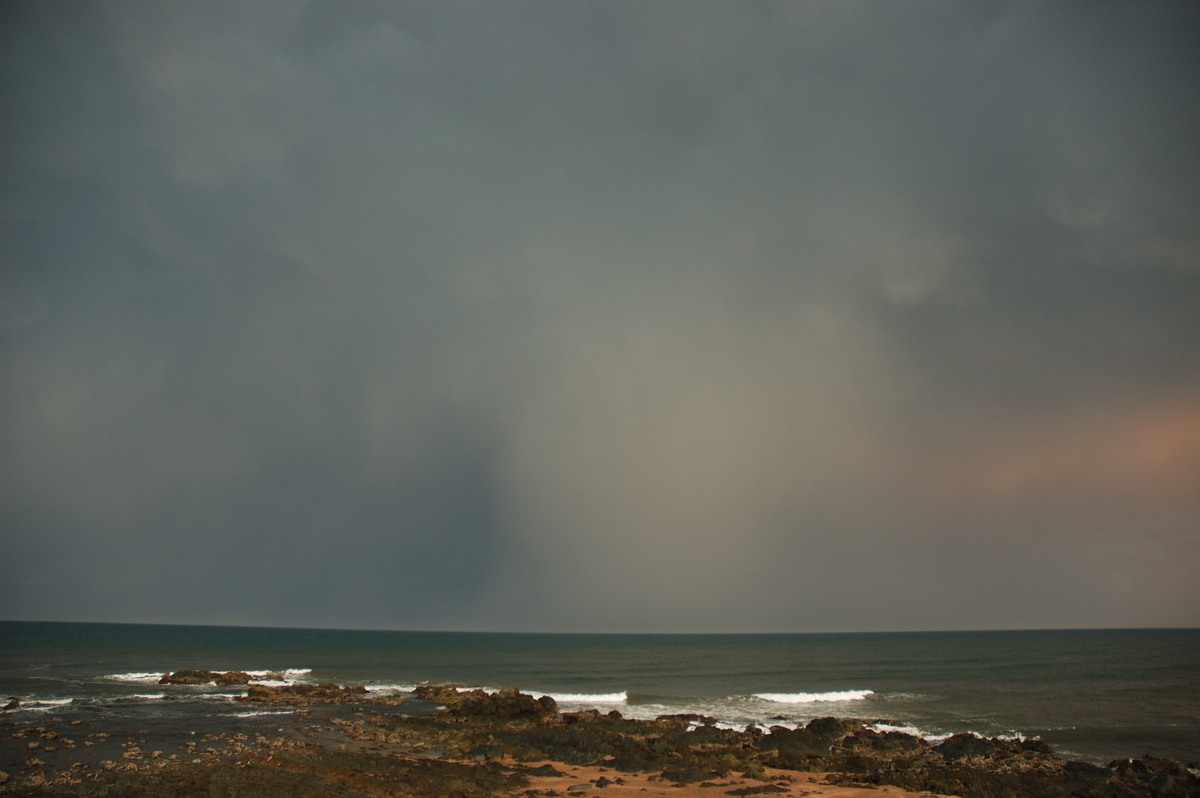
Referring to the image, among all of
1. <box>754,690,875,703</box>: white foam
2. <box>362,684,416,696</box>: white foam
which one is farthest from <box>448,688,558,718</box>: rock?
<box>754,690,875,703</box>: white foam

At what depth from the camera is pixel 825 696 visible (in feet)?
145

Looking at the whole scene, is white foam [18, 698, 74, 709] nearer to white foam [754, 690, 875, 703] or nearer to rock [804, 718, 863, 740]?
rock [804, 718, 863, 740]

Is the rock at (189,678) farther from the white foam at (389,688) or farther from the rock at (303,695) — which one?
the white foam at (389,688)

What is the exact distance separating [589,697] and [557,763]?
73.3 feet

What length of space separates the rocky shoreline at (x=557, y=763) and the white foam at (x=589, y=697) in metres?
12.5

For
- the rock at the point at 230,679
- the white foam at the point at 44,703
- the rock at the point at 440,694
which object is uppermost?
the white foam at the point at 44,703

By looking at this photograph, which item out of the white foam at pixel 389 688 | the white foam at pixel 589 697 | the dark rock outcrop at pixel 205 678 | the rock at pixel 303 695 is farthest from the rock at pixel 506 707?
the dark rock outcrop at pixel 205 678

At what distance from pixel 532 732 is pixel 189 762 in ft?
39.3

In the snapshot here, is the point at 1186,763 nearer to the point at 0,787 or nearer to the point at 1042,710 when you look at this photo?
the point at 1042,710

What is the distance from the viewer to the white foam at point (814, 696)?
42375 mm

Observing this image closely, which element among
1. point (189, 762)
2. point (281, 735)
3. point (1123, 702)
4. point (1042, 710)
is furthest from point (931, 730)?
point (189, 762)

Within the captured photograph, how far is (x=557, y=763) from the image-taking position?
73.2 feet

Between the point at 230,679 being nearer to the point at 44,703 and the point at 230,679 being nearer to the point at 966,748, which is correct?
the point at 44,703

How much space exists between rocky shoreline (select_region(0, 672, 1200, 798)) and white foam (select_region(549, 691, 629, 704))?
40.9ft
